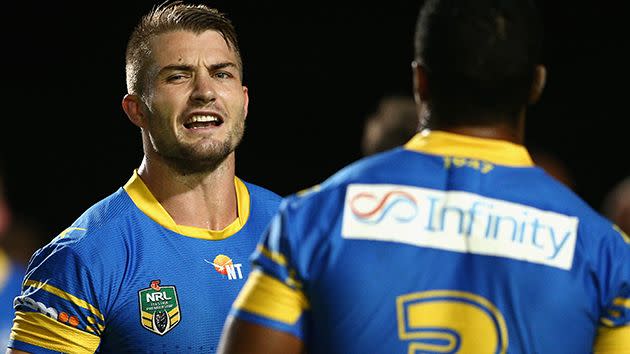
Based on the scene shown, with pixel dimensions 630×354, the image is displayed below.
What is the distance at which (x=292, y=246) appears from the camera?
1.86 metres

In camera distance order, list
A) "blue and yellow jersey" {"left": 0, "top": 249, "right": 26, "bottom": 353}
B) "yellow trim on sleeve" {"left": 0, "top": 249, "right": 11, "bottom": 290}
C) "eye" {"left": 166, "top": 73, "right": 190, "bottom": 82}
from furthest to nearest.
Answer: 1. "yellow trim on sleeve" {"left": 0, "top": 249, "right": 11, "bottom": 290}
2. "blue and yellow jersey" {"left": 0, "top": 249, "right": 26, "bottom": 353}
3. "eye" {"left": 166, "top": 73, "right": 190, "bottom": 82}

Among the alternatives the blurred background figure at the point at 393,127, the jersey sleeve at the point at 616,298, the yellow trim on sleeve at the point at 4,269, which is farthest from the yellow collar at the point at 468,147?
the yellow trim on sleeve at the point at 4,269

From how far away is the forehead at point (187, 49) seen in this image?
125 inches

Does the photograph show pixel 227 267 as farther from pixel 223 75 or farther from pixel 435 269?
pixel 435 269

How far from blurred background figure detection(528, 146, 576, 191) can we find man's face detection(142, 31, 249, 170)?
271 cm

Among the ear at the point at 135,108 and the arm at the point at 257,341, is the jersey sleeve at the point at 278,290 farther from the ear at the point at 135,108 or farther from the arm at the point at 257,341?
the ear at the point at 135,108

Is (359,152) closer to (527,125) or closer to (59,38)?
(527,125)

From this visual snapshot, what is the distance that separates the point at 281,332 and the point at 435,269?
29cm

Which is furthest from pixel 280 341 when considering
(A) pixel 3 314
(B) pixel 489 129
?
(A) pixel 3 314

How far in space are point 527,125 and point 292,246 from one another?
5.99 m

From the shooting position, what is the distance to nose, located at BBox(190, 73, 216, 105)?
3.12m

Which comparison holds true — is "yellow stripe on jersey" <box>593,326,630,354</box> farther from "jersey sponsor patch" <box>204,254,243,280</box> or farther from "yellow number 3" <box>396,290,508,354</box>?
"jersey sponsor patch" <box>204,254,243,280</box>

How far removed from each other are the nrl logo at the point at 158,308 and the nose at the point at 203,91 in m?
0.56

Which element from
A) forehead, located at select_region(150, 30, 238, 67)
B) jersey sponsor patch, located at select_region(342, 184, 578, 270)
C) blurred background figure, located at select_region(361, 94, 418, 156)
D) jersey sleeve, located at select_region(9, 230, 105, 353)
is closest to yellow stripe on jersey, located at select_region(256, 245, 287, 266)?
jersey sponsor patch, located at select_region(342, 184, 578, 270)
